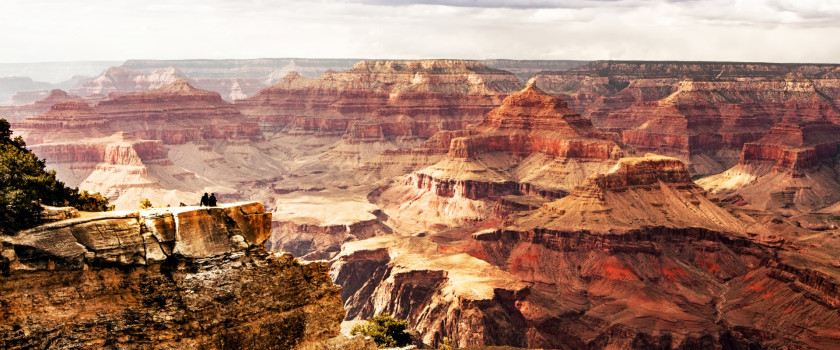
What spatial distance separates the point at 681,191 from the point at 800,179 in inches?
2838

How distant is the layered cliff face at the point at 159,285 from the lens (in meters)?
28.0

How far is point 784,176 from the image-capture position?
183 m

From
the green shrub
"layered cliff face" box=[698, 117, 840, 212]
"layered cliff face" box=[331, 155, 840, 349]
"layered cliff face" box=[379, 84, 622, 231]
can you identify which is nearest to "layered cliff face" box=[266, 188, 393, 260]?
"layered cliff face" box=[379, 84, 622, 231]

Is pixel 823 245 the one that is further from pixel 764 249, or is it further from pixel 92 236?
pixel 92 236

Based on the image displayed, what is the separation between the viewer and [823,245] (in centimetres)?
10956

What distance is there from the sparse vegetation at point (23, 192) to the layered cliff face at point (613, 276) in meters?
57.0

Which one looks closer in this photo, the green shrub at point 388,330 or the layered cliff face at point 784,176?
the green shrub at point 388,330

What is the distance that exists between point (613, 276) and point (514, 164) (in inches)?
3277

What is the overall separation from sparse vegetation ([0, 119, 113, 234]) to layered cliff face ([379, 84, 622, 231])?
4945 inches

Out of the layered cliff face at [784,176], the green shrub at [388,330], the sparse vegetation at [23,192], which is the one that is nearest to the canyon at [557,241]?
the layered cliff face at [784,176]

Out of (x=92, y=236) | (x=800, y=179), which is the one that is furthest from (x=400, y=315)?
(x=800, y=179)

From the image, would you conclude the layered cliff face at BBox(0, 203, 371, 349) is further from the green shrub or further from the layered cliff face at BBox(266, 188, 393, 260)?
the layered cliff face at BBox(266, 188, 393, 260)

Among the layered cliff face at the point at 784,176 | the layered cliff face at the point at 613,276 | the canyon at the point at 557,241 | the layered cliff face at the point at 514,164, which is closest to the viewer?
the layered cliff face at the point at 613,276

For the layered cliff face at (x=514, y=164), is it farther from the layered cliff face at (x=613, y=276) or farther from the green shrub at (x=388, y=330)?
the green shrub at (x=388, y=330)
